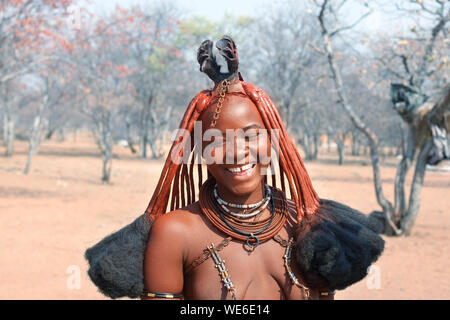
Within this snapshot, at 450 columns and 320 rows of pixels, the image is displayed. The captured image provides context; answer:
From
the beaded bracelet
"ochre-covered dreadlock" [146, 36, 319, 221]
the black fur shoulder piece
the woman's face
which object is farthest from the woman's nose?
the beaded bracelet

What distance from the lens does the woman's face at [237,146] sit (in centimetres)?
200

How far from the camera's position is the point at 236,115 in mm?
2039

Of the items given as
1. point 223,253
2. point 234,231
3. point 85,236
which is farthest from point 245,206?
point 85,236

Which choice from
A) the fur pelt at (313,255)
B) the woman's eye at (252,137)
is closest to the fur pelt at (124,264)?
the fur pelt at (313,255)

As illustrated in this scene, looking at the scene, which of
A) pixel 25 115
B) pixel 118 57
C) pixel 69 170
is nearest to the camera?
pixel 69 170

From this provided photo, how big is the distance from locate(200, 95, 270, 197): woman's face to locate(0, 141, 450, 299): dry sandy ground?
4.55 m

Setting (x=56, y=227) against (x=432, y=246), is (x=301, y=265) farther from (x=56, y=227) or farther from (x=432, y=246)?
(x=56, y=227)

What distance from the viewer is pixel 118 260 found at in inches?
77.3

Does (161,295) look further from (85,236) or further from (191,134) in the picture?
(85,236)

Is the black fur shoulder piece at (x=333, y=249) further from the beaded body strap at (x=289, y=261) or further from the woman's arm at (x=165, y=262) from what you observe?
the woman's arm at (x=165, y=262)

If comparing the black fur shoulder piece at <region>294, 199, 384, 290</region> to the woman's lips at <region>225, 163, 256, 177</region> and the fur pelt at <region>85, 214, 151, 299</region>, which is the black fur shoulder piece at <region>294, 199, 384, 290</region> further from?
the fur pelt at <region>85, 214, 151, 299</region>
